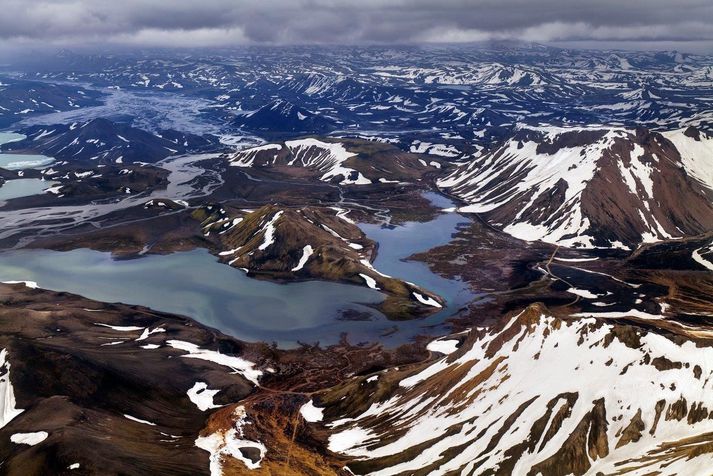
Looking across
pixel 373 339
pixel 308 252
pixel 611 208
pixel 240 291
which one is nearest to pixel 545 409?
pixel 373 339

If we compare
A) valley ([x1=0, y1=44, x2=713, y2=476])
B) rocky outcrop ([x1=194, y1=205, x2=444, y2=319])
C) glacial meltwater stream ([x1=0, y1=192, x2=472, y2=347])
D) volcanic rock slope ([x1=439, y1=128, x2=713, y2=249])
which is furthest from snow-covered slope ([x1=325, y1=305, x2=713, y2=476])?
volcanic rock slope ([x1=439, y1=128, x2=713, y2=249])

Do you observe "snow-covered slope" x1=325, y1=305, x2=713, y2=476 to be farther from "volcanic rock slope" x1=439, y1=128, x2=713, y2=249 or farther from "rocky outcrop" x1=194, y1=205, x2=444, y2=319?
"volcanic rock slope" x1=439, y1=128, x2=713, y2=249

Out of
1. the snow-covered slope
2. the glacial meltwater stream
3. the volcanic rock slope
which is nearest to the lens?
the snow-covered slope

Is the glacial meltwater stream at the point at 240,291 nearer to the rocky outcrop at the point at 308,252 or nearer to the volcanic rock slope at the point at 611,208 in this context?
the rocky outcrop at the point at 308,252

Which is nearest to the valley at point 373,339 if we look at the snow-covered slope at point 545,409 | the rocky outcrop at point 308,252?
the snow-covered slope at point 545,409

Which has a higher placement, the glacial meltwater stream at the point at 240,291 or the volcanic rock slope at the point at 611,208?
the volcanic rock slope at the point at 611,208

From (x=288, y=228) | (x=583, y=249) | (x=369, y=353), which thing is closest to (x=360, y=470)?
(x=369, y=353)

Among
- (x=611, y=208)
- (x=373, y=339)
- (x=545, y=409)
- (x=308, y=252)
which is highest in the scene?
(x=611, y=208)

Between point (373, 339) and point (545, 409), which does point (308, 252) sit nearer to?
point (373, 339)
